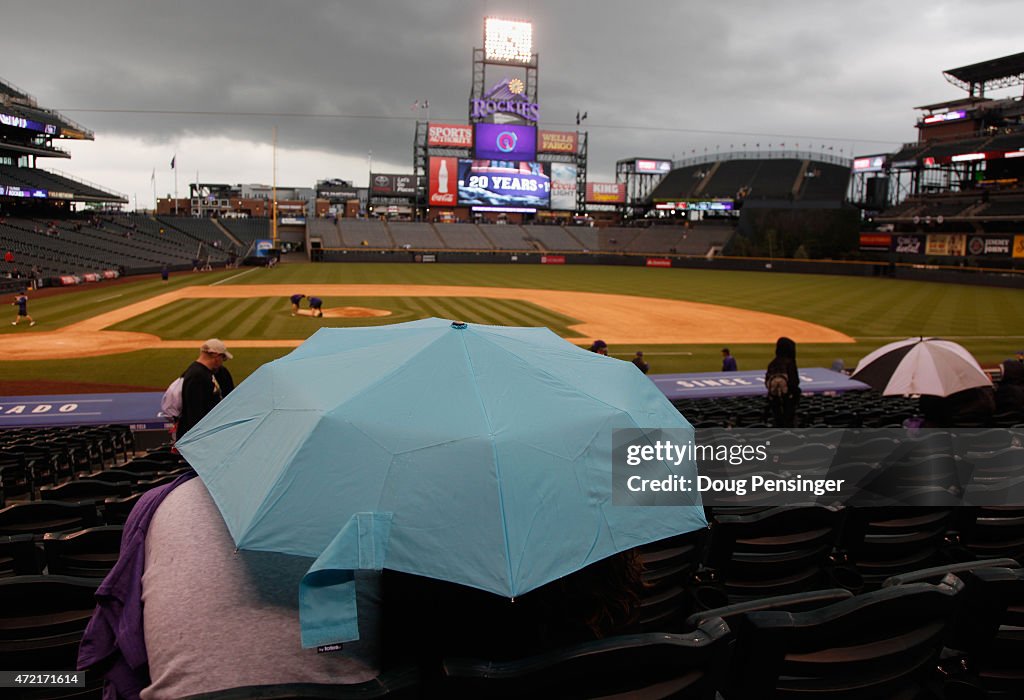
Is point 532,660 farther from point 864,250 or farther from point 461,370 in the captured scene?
point 864,250

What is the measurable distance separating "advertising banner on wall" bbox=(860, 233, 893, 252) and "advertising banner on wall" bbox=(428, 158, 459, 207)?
163 feet

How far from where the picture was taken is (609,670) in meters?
1.99

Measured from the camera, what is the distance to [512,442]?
2385 millimetres

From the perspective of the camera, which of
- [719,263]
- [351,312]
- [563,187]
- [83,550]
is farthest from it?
[563,187]

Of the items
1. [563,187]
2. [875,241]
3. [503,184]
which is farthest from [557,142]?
[875,241]

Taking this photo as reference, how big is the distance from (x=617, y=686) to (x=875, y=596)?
1002 millimetres

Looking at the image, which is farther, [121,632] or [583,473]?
[583,473]

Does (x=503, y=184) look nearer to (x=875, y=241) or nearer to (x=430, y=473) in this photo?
(x=875, y=241)

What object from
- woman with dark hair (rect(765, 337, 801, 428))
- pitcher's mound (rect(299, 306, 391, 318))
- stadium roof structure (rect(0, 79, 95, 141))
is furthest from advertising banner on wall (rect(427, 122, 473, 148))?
woman with dark hair (rect(765, 337, 801, 428))

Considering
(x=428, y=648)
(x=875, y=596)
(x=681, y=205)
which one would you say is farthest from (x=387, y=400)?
(x=681, y=205)

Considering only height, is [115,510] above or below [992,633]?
below

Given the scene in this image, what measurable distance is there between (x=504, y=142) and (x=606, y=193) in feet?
87.2

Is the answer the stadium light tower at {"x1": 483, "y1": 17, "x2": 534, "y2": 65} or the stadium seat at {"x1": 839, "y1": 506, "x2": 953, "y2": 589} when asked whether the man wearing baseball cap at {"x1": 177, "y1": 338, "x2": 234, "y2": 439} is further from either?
the stadium light tower at {"x1": 483, "y1": 17, "x2": 534, "y2": 65}

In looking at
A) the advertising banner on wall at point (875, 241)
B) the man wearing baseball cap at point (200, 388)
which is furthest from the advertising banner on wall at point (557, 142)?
the man wearing baseball cap at point (200, 388)
